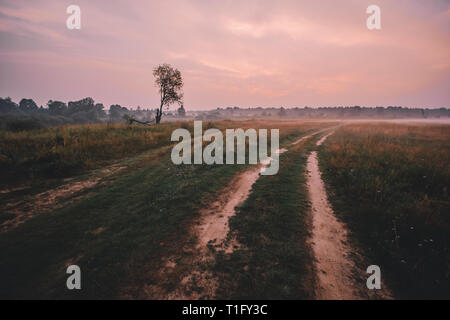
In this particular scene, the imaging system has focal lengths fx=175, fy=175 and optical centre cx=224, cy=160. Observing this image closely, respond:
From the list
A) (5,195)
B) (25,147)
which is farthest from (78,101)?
(5,195)

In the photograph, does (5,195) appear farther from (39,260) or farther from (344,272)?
(344,272)

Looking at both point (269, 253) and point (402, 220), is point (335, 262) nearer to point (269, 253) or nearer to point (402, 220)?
point (269, 253)

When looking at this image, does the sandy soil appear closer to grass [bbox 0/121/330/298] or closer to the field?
the field

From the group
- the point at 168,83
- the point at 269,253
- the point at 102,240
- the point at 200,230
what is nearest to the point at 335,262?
the point at 269,253

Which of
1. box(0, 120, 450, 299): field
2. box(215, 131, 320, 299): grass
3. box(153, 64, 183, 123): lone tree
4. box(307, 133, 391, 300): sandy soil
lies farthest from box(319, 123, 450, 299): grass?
box(153, 64, 183, 123): lone tree

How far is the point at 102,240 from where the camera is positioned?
457 cm

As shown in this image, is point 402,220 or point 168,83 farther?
point 168,83

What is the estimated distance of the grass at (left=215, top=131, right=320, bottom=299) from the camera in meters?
3.38

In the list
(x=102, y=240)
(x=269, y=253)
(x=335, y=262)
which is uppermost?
(x=102, y=240)

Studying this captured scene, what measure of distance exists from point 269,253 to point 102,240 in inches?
169

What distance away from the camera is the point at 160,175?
9.62 m

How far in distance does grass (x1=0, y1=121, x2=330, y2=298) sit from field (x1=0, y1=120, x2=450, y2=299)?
0.03 metres

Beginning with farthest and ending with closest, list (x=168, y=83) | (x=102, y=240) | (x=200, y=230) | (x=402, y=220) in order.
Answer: (x=168, y=83) → (x=402, y=220) → (x=200, y=230) → (x=102, y=240)

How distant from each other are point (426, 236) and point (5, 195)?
46.7 feet
